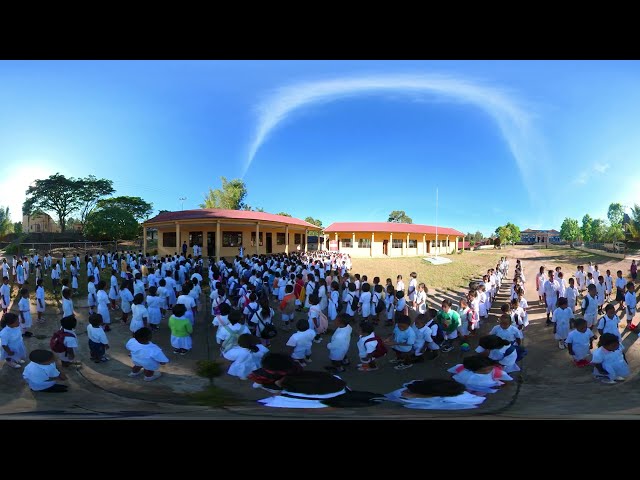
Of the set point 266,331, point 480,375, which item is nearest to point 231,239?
point 266,331

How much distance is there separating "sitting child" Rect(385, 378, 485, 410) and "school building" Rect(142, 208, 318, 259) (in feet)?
5.34

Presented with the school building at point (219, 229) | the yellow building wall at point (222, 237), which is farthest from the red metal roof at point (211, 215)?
the yellow building wall at point (222, 237)

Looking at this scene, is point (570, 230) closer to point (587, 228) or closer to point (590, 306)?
point (587, 228)

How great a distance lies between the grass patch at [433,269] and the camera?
343 cm

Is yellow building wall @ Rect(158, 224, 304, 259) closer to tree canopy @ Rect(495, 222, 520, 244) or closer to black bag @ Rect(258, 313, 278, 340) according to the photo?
black bag @ Rect(258, 313, 278, 340)

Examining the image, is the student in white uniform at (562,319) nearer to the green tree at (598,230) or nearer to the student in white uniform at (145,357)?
the green tree at (598,230)

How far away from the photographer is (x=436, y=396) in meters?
1.72

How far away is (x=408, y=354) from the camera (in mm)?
2273

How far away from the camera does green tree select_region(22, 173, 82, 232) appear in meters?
2.05

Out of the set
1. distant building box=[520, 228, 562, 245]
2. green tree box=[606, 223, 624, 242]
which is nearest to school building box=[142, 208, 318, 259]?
distant building box=[520, 228, 562, 245]

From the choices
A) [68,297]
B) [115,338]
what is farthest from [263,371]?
[68,297]

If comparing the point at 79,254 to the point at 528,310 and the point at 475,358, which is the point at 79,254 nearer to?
the point at 475,358

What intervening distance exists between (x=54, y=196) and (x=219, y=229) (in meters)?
1.27

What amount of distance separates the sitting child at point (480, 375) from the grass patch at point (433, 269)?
1.59m
